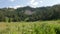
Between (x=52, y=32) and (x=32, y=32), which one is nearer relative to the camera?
(x=32, y=32)

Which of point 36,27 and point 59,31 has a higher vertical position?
point 36,27

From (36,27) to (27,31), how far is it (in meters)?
0.43

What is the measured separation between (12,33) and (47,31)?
1.35m

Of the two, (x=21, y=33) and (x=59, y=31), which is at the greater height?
(x=21, y=33)

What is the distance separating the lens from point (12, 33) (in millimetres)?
4094

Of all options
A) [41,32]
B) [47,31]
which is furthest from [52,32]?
[41,32]

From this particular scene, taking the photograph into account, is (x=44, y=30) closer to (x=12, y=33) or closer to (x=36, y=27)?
(x=36, y=27)

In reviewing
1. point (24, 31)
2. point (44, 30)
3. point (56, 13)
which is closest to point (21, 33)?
point (24, 31)

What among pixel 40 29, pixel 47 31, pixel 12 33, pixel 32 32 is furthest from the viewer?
pixel 47 31

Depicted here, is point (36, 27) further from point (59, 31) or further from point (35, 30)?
point (59, 31)

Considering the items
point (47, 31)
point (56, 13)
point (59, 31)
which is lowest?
point (56, 13)

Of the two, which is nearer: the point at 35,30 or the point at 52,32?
the point at 35,30

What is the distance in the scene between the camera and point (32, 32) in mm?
4422

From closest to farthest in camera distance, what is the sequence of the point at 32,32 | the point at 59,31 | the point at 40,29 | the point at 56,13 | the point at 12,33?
the point at 12,33
the point at 32,32
the point at 40,29
the point at 59,31
the point at 56,13
